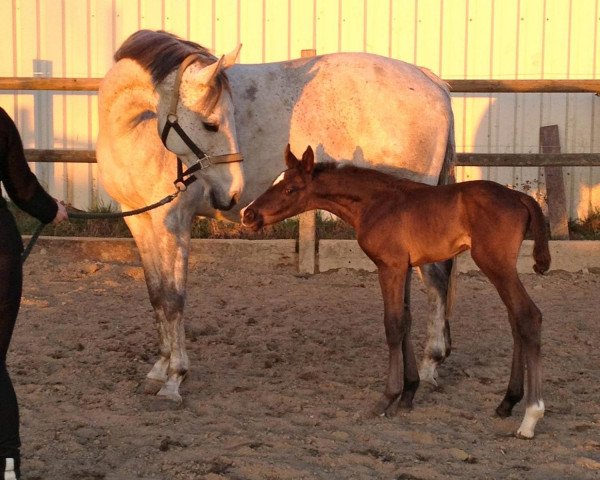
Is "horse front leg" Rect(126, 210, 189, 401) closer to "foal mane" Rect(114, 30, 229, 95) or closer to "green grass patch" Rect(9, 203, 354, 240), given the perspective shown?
"foal mane" Rect(114, 30, 229, 95)

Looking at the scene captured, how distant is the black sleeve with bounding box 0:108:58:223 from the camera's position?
10.2 ft

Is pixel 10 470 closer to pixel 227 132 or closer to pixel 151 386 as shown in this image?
pixel 151 386

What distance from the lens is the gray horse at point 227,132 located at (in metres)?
4.65

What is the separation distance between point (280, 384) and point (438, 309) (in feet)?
3.37

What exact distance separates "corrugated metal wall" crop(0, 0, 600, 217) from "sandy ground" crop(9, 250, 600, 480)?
2074 mm

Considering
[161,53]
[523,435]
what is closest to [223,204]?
[161,53]

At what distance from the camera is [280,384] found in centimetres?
498

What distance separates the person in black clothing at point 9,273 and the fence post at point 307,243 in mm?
4572

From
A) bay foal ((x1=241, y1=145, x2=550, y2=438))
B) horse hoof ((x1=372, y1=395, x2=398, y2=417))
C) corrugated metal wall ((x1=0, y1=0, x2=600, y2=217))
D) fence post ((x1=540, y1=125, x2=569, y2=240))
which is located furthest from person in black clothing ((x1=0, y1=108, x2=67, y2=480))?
corrugated metal wall ((x1=0, y1=0, x2=600, y2=217))

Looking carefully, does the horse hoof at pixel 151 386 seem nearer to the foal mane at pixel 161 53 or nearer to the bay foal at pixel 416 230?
the bay foal at pixel 416 230

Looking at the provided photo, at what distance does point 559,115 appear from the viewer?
30.8ft

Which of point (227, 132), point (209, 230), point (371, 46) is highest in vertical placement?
point (371, 46)

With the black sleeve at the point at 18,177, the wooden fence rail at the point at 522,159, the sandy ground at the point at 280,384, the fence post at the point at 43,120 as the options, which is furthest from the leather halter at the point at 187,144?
the fence post at the point at 43,120

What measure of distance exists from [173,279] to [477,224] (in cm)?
167
